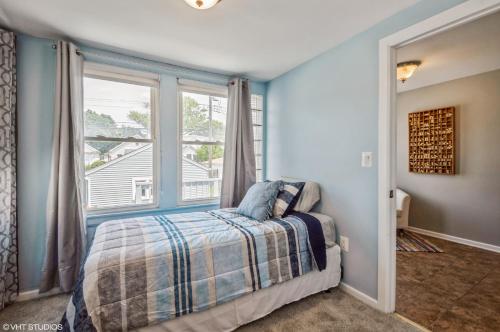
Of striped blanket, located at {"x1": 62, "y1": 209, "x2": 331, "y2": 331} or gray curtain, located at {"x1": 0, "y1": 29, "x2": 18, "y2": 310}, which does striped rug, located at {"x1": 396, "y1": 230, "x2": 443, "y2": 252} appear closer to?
striped blanket, located at {"x1": 62, "y1": 209, "x2": 331, "y2": 331}

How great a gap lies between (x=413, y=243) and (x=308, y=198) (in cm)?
218

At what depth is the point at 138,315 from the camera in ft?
4.39

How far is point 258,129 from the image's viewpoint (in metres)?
3.41

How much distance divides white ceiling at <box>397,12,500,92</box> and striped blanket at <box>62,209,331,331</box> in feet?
6.50

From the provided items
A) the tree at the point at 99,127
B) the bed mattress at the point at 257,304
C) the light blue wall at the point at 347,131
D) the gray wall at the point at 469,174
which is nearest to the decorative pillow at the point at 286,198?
the light blue wall at the point at 347,131

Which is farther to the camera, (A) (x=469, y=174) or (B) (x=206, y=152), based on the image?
(A) (x=469, y=174)

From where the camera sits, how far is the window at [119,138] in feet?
7.89

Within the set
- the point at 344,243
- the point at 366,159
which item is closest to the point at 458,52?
the point at 366,159

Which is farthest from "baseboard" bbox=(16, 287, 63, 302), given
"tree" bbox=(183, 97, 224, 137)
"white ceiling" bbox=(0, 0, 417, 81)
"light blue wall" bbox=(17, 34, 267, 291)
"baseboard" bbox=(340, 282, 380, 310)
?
"baseboard" bbox=(340, 282, 380, 310)

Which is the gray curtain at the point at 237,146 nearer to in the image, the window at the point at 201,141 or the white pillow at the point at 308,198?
the window at the point at 201,141

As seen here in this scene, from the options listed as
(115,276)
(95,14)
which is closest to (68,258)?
(115,276)

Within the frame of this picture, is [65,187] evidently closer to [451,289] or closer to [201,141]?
[201,141]

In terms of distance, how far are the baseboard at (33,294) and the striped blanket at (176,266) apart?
90 centimetres

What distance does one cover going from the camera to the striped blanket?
4.23ft
